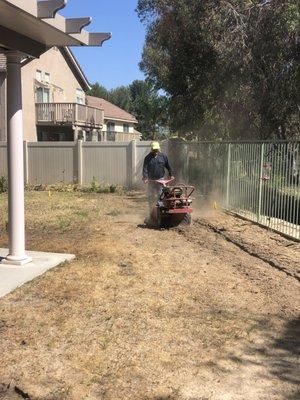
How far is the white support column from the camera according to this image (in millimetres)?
7055

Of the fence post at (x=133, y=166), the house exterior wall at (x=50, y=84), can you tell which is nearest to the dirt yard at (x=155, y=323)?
the fence post at (x=133, y=166)

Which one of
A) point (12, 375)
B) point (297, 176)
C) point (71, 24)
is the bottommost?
point (12, 375)

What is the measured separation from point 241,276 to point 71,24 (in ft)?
12.8

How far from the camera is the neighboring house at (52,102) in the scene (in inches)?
1157

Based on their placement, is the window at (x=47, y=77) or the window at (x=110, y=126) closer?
the window at (x=47, y=77)

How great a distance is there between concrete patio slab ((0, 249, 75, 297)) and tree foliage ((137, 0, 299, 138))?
783 cm

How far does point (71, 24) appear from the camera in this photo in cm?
677

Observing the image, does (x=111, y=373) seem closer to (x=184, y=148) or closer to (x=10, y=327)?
(x=10, y=327)

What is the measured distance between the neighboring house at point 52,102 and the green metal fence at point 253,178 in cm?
1455

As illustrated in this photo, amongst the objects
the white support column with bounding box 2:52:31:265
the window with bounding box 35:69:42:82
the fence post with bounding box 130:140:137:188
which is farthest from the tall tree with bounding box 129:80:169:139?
the white support column with bounding box 2:52:31:265

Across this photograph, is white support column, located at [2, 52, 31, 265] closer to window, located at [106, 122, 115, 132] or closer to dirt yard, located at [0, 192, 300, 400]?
dirt yard, located at [0, 192, 300, 400]

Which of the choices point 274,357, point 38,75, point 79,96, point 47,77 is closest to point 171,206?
point 274,357

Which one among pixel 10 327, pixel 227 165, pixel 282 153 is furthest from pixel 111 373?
pixel 227 165

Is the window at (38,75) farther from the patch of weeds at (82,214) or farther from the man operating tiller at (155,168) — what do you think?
the man operating tiller at (155,168)
